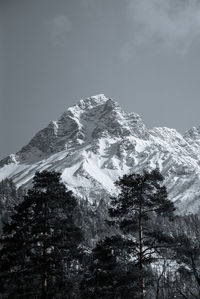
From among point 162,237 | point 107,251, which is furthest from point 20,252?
point 162,237

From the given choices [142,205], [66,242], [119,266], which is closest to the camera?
[119,266]

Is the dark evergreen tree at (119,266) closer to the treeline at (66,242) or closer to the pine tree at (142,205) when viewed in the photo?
the treeline at (66,242)

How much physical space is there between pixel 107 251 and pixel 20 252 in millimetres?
6511

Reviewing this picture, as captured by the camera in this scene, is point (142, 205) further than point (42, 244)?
Yes

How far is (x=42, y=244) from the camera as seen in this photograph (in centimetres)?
2467

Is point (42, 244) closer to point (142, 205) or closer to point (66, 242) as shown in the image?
point (66, 242)

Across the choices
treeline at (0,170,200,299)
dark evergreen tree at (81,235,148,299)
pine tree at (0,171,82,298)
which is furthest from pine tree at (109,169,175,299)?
pine tree at (0,171,82,298)

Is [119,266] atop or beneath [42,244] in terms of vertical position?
beneath

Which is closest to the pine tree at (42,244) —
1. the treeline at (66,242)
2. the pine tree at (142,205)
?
the treeline at (66,242)

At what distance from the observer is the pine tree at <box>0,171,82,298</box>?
24.1 metres

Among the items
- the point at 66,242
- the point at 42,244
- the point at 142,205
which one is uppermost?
the point at 142,205

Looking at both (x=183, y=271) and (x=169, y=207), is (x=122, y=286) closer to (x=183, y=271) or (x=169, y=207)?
(x=183, y=271)

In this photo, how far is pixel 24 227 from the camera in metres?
25.3

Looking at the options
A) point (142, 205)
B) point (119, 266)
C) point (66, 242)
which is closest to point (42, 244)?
point (66, 242)
